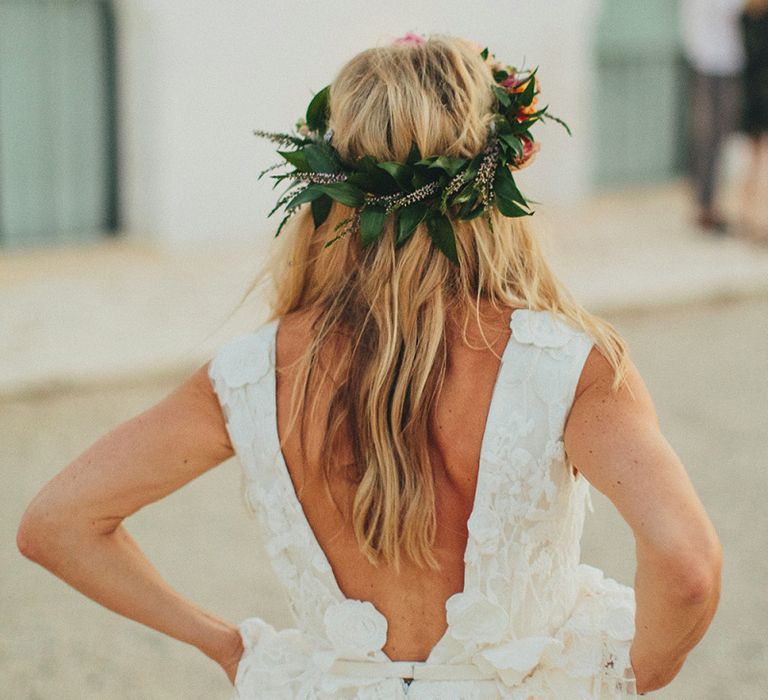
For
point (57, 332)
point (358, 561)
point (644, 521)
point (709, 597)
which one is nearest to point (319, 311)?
point (358, 561)

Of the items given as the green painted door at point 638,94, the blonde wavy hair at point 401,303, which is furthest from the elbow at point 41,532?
the green painted door at point 638,94

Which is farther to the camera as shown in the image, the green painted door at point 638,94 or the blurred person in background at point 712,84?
the green painted door at point 638,94

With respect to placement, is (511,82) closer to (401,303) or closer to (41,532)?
(401,303)

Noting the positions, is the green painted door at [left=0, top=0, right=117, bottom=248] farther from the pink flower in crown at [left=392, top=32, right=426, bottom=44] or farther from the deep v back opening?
the deep v back opening

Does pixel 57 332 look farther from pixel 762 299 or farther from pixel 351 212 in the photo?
pixel 351 212

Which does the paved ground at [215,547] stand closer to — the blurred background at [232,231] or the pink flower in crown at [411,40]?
the blurred background at [232,231]

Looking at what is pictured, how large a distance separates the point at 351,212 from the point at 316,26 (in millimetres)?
5958

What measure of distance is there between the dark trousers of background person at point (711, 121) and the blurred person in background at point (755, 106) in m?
0.12

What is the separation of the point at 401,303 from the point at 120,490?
0.50 meters

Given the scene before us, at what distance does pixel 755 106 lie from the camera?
791 centimetres

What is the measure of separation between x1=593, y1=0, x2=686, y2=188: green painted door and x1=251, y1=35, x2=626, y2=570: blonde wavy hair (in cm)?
752

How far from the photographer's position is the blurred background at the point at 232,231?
167 inches

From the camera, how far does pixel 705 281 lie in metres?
7.23

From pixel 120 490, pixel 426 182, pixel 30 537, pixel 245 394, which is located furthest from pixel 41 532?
pixel 426 182
